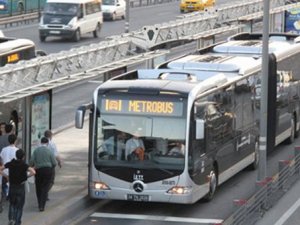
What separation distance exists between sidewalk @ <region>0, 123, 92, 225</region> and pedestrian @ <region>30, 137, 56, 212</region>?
1.25 ft

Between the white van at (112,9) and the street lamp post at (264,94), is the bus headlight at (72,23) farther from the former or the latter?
the street lamp post at (264,94)

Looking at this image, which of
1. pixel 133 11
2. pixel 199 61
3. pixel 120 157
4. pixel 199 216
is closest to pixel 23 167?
pixel 120 157

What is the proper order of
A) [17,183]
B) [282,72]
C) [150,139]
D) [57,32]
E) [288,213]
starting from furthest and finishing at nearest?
[57,32], [282,72], [288,213], [150,139], [17,183]

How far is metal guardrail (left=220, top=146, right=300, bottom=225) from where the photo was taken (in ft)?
65.2

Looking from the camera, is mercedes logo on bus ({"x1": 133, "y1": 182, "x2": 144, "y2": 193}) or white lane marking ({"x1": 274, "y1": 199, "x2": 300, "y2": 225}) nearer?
mercedes logo on bus ({"x1": 133, "y1": 182, "x2": 144, "y2": 193})

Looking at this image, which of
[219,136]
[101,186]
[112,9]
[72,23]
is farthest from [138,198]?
[112,9]

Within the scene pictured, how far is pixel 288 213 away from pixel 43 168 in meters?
5.25

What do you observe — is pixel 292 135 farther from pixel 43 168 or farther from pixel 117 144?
pixel 43 168

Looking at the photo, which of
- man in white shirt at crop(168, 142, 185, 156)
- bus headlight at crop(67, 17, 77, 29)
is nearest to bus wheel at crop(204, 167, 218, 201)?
man in white shirt at crop(168, 142, 185, 156)

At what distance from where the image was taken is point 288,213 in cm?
2322

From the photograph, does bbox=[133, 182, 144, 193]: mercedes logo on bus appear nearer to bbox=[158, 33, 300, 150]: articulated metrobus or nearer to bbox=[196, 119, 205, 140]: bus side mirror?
bbox=[196, 119, 205, 140]: bus side mirror

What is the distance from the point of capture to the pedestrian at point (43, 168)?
72.0 ft

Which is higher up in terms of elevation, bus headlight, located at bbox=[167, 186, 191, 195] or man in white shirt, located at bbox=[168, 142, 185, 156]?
man in white shirt, located at bbox=[168, 142, 185, 156]

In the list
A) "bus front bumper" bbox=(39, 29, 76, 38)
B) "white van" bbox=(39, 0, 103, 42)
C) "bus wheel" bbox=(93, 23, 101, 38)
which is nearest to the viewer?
"bus front bumper" bbox=(39, 29, 76, 38)
